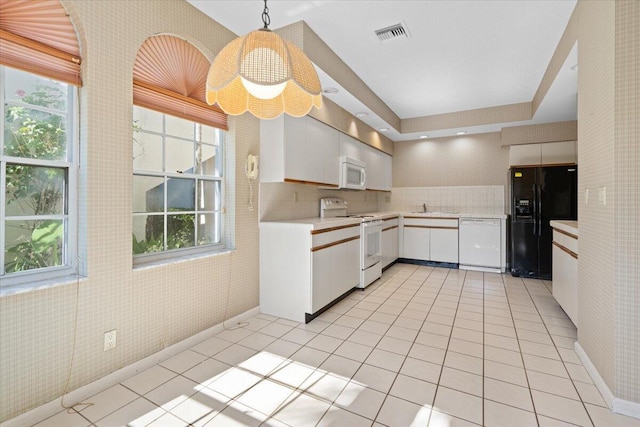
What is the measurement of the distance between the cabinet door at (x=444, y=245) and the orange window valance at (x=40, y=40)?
5104mm

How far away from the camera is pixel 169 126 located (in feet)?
7.82

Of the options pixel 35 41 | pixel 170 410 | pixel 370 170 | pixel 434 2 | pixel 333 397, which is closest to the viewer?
pixel 35 41

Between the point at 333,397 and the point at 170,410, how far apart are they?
0.92 meters

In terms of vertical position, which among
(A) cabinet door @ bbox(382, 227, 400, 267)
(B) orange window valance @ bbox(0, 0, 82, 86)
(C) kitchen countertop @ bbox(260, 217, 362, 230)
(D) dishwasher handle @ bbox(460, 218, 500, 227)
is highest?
(B) orange window valance @ bbox(0, 0, 82, 86)

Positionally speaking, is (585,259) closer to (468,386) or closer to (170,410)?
(468,386)

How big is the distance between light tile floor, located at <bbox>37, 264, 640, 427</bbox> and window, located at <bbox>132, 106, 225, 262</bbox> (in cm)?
87

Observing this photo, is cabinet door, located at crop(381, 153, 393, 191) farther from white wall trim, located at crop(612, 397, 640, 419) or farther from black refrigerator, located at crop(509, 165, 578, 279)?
white wall trim, located at crop(612, 397, 640, 419)

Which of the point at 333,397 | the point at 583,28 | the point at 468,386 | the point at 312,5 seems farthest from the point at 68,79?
the point at 583,28

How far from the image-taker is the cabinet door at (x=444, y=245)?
514 cm

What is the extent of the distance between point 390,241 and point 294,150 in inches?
106

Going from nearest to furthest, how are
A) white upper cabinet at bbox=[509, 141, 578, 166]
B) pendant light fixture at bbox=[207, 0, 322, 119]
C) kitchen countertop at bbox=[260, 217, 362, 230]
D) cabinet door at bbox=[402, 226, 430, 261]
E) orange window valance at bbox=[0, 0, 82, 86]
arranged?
1. pendant light fixture at bbox=[207, 0, 322, 119]
2. orange window valance at bbox=[0, 0, 82, 86]
3. kitchen countertop at bbox=[260, 217, 362, 230]
4. white upper cabinet at bbox=[509, 141, 578, 166]
5. cabinet door at bbox=[402, 226, 430, 261]

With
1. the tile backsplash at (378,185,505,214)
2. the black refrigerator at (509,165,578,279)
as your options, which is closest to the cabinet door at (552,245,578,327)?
the black refrigerator at (509,165,578,279)

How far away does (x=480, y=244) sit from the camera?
16.2 ft

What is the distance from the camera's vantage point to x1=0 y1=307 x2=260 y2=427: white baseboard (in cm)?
154
